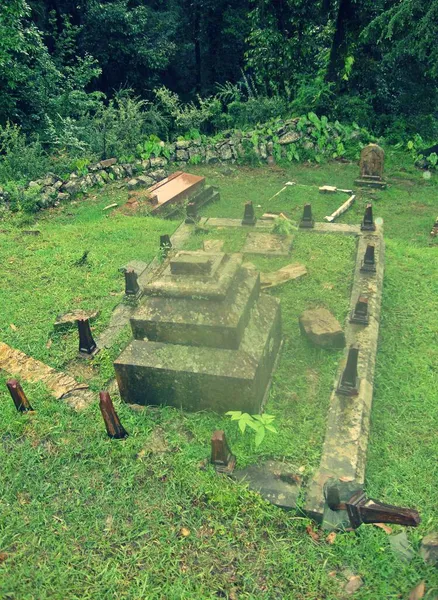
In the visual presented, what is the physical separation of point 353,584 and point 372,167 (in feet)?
33.2

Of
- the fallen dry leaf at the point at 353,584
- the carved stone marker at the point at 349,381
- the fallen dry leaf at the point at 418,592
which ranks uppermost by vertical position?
the carved stone marker at the point at 349,381

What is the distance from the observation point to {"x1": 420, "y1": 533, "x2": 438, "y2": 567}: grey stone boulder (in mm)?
3551

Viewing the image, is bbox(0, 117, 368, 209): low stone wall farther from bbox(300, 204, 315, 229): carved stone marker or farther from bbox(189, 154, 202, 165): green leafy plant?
bbox(300, 204, 315, 229): carved stone marker

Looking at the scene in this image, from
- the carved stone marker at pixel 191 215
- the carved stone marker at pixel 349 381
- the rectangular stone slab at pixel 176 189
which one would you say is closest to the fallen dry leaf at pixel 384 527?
the carved stone marker at pixel 349 381

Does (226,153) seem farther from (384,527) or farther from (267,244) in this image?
(384,527)

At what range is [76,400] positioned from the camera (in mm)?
5176

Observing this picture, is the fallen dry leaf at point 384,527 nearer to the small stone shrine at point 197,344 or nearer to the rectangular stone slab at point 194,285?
the small stone shrine at point 197,344

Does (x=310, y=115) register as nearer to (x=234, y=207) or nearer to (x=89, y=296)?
(x=234, y=207)

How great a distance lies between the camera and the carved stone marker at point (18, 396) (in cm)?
482

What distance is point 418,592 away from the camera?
3.38 meters

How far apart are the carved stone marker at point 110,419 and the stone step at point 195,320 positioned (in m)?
0.86

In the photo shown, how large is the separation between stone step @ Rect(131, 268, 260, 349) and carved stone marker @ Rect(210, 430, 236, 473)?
0.99m

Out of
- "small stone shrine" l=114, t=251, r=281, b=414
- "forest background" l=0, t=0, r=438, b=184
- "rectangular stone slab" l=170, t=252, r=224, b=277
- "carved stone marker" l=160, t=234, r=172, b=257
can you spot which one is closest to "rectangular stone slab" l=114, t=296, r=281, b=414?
"small stone shrine" l=114, t=251, r=281, b=414

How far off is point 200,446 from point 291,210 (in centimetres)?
711
